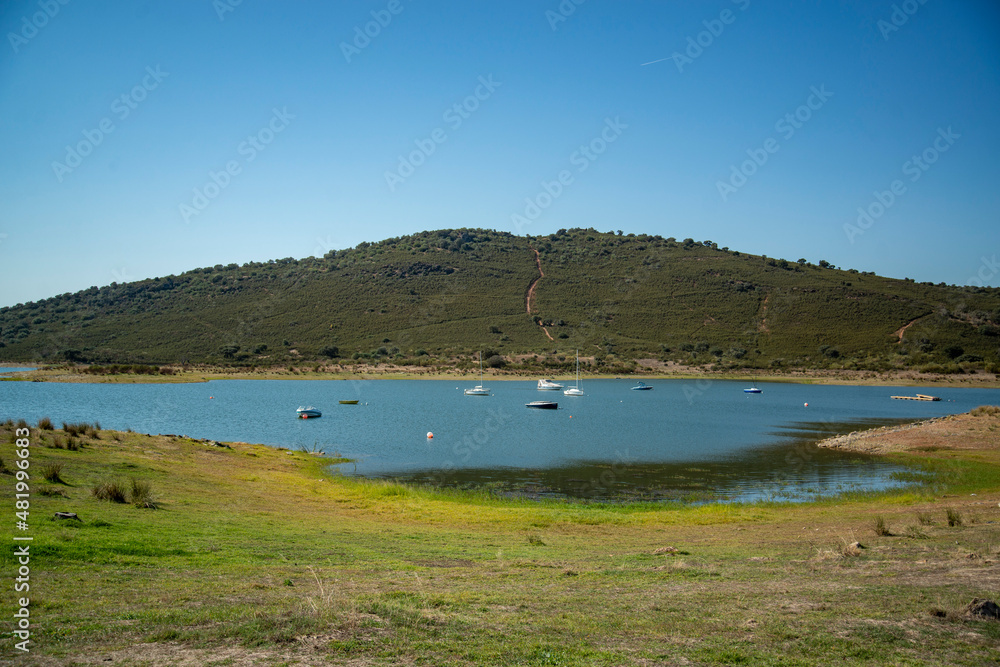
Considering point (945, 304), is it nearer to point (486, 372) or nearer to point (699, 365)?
point (699, 365)

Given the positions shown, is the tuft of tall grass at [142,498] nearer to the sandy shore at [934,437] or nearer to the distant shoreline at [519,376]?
the sandy shore at [934,437]

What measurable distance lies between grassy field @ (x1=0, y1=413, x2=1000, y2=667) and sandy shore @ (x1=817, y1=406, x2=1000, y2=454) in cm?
1808

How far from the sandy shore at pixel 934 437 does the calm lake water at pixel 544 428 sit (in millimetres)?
2310

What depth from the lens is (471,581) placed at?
1003cm

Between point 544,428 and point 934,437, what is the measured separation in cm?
2312

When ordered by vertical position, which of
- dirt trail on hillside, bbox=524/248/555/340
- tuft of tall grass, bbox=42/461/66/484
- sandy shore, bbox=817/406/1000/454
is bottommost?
sandy shore, bbox=817/406/1000/454

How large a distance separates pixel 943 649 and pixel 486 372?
9278cm

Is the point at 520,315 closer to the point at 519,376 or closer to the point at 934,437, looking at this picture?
the point at 519,376

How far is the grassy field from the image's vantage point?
6594 millimetres

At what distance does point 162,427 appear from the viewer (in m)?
39.2

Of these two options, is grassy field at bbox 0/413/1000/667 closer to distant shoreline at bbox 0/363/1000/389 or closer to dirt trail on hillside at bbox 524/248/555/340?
distant shoreline at bbox 0/363/1000/389

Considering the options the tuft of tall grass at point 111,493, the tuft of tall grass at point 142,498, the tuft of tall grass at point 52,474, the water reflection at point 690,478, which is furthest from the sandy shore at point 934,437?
the tuft of tall grass at point 52,474

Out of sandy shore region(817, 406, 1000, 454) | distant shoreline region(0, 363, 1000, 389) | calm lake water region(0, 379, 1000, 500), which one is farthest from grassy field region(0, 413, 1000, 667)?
distant shoreline region(0, 363, 1000, 389)

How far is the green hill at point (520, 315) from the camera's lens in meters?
106
